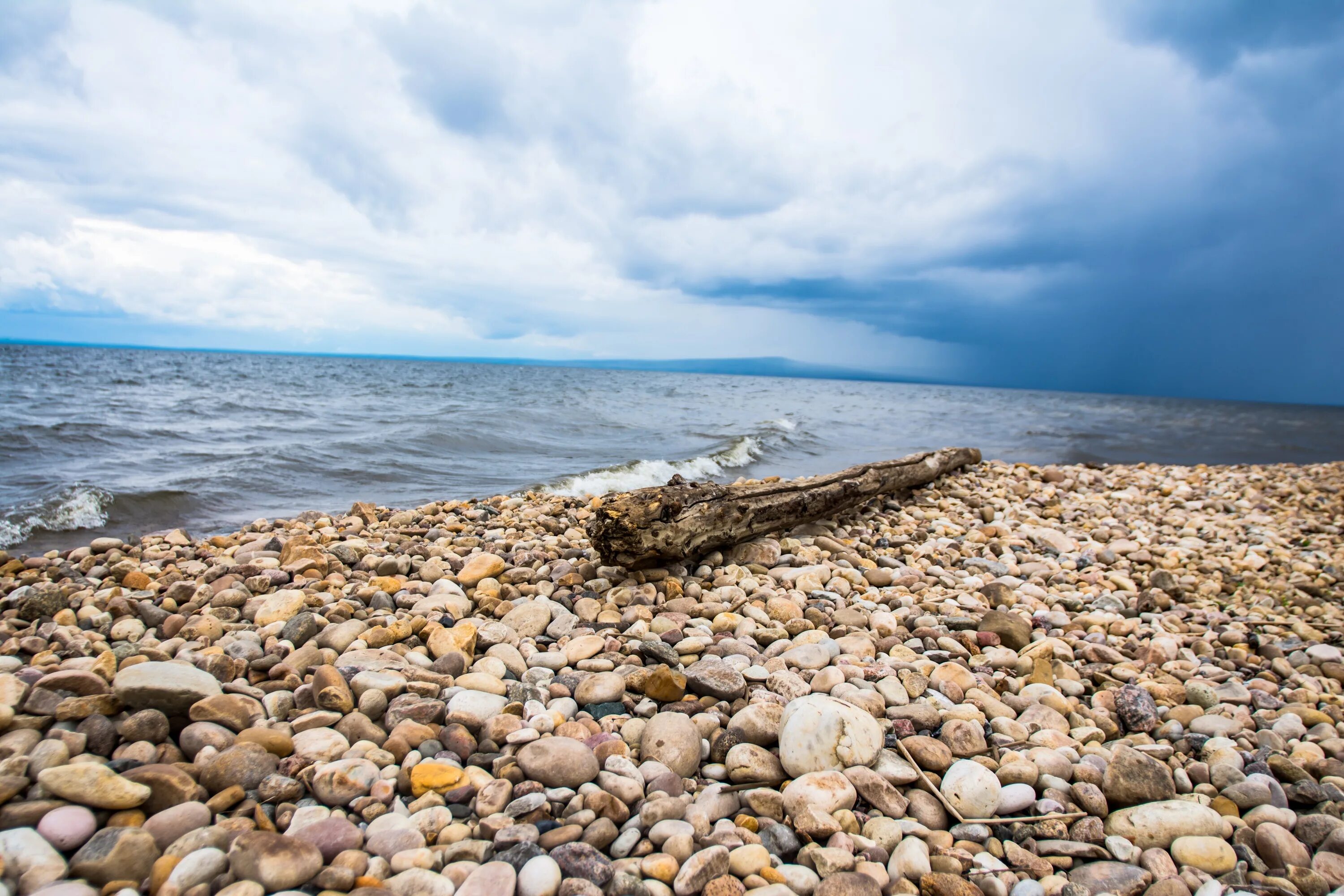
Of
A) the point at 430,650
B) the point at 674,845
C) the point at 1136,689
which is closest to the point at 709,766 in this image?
the point at 674,845

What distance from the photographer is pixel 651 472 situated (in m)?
10.1

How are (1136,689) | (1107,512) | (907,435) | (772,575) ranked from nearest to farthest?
1. (1136,689)
2. (772,575)
3. (1107,512)
4. (907,435)

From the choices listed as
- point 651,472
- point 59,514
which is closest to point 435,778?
point 59,514

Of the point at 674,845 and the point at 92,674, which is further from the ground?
the point at 92,674

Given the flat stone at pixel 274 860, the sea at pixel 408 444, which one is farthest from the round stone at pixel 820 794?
the sea at pixel 408 444

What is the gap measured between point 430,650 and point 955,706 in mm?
2359

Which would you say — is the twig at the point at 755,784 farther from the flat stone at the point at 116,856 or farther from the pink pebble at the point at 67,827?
the pink pebble at the point at 67,827

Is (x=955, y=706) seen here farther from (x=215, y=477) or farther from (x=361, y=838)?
(x=215, y=477)

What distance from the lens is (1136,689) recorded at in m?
2.86

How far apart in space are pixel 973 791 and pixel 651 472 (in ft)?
26.5

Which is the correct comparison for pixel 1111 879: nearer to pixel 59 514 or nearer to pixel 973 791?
pixel 973 791

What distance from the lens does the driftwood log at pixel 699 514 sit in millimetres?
3799

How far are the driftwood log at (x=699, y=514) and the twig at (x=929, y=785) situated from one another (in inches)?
72.7

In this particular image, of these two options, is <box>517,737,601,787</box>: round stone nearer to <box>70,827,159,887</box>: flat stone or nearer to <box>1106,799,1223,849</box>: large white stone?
<box>70,827,159,887</box>: flat stone
